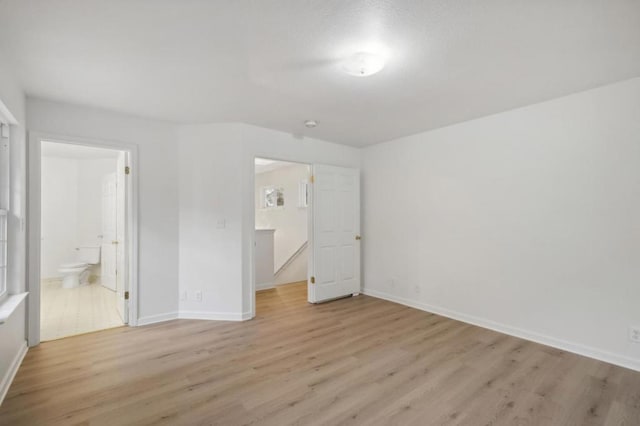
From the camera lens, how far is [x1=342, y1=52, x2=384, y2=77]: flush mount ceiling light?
209 cm

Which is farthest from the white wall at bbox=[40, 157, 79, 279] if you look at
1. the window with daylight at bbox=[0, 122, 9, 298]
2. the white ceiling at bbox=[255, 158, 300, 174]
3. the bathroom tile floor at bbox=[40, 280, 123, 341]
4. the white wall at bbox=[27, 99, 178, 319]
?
the window with daylight at bbox=[0, 122, 9, 298]

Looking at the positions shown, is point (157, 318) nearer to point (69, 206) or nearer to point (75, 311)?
point (75, 311)

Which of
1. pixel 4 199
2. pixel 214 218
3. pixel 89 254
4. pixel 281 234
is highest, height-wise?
pixel 4 199

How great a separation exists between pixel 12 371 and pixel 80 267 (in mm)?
3543

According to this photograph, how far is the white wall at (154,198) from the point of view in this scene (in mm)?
3281

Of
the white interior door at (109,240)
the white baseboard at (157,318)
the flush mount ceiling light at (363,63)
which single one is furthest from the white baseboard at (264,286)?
the flush mount ceiling light at (363,63)

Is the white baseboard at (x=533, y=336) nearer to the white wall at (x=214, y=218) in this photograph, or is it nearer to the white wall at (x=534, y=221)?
the white wall at (x=534, y=221)

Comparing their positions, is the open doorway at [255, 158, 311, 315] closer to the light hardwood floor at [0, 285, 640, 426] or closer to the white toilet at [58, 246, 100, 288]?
the light hardwood floor at [0, 285, 640, 426]

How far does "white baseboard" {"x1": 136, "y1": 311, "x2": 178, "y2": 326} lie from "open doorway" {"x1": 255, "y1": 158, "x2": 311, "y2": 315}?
1.08m

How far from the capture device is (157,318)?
3529 mm

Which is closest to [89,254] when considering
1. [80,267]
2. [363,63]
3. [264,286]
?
[80,267]

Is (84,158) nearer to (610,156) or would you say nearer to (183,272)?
(183,272)

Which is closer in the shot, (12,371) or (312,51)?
(312,51)

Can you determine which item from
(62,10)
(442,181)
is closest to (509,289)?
(442,181)
